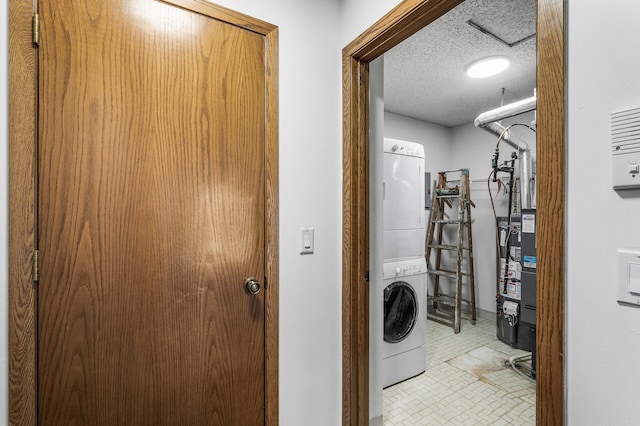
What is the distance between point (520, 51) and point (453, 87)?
67 cm

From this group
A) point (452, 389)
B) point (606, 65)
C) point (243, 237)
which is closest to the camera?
point (606, 65)

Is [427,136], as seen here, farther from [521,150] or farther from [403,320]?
[403,320]

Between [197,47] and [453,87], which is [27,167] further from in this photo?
[453,87]

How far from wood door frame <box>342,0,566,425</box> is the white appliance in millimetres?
750

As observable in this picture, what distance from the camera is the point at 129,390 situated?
108 centimetres

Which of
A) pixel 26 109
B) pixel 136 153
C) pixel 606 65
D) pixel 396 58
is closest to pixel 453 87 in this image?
pixel 396 58

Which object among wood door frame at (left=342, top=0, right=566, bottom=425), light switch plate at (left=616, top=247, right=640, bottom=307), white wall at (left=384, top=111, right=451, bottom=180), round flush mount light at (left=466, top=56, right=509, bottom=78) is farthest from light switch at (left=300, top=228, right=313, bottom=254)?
white wall at (left=384, top=111, right=451, bottom=180)

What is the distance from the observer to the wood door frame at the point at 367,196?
75cm

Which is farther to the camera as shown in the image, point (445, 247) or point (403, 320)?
point (445, 247)

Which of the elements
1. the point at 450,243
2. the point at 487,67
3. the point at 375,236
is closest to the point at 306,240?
A: the point at 375,236

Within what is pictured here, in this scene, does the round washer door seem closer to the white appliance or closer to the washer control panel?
the washer control panel

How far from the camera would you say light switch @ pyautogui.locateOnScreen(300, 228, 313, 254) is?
1417 millimetres

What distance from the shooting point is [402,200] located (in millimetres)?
2336

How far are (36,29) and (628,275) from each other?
1.67 meters
